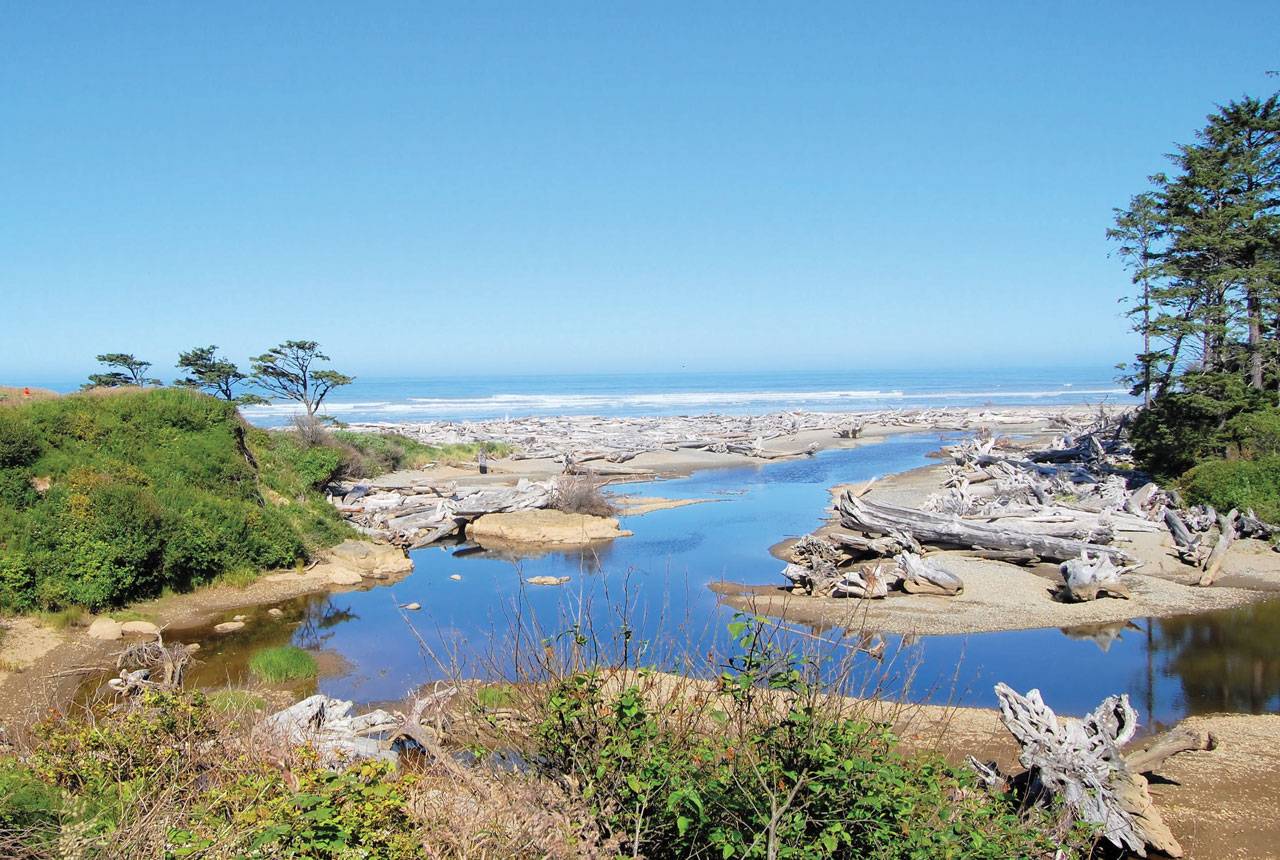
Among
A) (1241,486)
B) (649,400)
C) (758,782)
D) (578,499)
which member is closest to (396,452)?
(578,499)

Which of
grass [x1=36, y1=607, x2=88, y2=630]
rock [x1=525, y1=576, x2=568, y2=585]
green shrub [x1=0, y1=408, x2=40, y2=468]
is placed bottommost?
rock [x1=525, y1=576, x2=568, y2=585]

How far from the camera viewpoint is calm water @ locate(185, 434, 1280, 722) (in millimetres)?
12531

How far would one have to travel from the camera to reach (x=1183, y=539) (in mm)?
21109

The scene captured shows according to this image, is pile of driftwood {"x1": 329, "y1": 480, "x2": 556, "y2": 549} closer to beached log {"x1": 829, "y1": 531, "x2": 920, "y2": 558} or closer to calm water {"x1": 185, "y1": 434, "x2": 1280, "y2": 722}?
calm water {"x1": 185, "y1": 434, "x2": 1280, "y2": 722}

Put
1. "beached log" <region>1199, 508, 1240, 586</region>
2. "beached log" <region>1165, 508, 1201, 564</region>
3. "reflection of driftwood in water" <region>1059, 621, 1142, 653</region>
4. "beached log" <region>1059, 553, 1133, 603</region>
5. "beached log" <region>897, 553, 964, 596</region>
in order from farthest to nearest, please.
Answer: "beached log" <region>1165, 508, 1201, 564</region> → "beached log" <region>1199, 508, 1240, 586</region> → "beached log" <region>897, 553, 964, 596</region> → "beached log" <region>1059, 553, 1133, 603</region> → "reflection of driftwood in water" <region>1059, 621, 1142, 653</region>

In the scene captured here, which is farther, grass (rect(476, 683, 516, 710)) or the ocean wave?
the ocean wave

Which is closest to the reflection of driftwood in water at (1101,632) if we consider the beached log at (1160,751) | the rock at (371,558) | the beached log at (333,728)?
the beached log at (1160,751)

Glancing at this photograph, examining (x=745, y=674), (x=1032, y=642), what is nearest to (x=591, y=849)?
(x=745, y=674)

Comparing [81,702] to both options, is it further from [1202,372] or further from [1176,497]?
[1202,372]

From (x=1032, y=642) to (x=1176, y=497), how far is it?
40.6ft

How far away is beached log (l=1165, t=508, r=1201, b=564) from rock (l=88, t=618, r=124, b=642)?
2403 cm

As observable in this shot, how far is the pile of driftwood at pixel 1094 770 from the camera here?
26.3ft

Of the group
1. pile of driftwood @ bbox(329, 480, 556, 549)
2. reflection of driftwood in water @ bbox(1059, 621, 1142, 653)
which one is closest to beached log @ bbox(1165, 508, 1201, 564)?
reflection of driftwood in water @ bbox(1059, 621, 1142, 653)

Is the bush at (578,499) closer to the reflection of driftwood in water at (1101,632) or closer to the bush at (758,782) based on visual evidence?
the reflection of driftwood in water at (1101,632)
